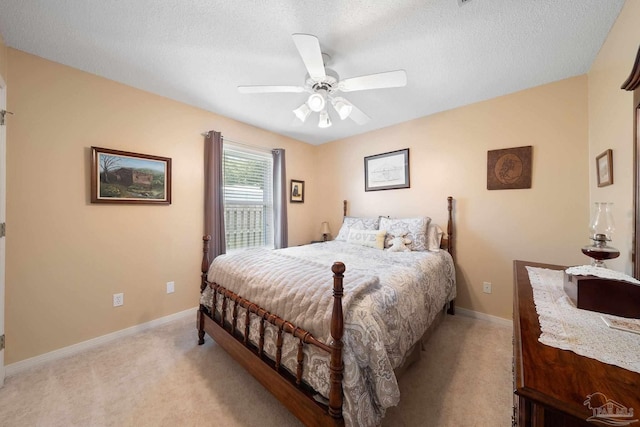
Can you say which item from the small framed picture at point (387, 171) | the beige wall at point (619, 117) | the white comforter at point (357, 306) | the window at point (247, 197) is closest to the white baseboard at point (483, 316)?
the white comforter at point (357, 306)

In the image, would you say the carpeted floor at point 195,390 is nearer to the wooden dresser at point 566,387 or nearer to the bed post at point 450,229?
the bed post at point 450,229

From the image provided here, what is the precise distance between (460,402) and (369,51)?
8.53 ft

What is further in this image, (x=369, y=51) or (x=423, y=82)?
(x=423, y=82)

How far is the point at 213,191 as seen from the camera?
288 centimetres

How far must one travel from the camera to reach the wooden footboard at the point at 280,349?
108 centimetres

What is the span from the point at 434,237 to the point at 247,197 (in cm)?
261

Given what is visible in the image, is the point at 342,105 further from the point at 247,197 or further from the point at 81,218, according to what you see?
the point at 81,218

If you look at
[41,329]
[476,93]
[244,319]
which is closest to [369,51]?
[476,93]

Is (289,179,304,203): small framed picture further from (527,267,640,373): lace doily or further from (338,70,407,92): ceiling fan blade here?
(527,267,640,373): lace doily

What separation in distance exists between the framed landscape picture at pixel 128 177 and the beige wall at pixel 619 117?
12.3 feet

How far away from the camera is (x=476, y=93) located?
8.12 ft

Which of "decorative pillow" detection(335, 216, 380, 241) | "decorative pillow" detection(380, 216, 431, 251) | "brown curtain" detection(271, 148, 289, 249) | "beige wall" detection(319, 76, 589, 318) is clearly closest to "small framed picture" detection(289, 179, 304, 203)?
"brown curtain" detection(271, 148, 289, 249)

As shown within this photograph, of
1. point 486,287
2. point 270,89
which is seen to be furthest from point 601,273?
point 270,89

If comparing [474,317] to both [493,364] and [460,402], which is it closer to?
[493,364]
